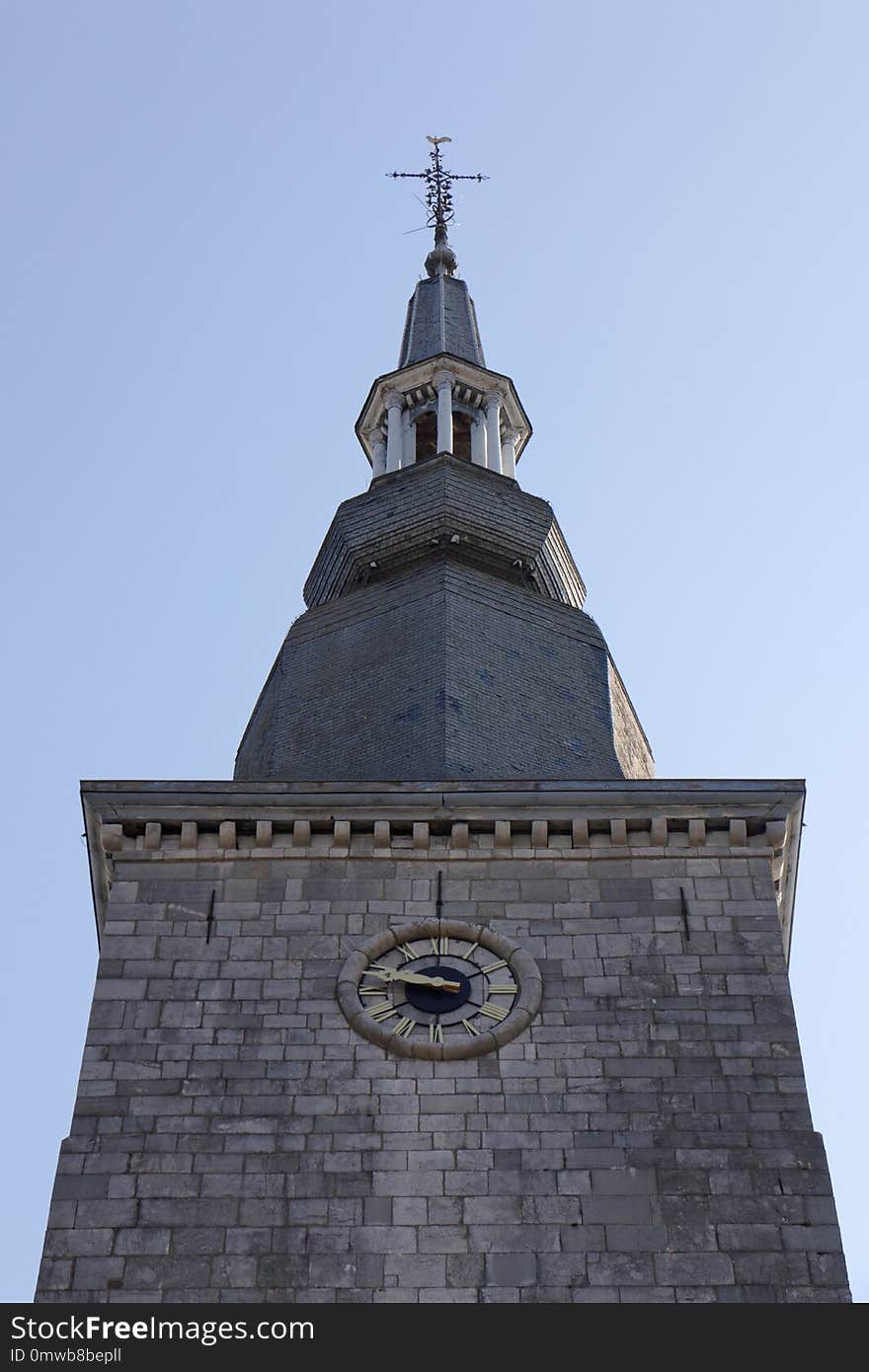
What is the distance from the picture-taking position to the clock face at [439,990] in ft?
68.4

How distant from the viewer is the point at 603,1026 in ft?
69.2

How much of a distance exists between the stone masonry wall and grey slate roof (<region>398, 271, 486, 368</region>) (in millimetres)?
11962

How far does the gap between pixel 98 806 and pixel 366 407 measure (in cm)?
1083

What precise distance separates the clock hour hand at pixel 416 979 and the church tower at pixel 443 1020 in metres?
0.03

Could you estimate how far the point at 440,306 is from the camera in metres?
34.5

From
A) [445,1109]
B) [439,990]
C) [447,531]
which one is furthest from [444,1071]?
[447,531]

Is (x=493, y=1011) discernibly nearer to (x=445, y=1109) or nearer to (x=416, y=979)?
(x=416, y=979)

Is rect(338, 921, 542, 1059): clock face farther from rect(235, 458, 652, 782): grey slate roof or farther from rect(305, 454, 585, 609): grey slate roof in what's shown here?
rect(305, 454, 585, 609): grey slate roof

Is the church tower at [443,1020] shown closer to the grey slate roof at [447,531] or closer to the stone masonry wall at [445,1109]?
the stone masonry wall at [445,1109]

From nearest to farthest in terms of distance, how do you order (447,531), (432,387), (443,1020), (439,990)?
(443,1020) < (439,990) < (447,531) < (432,387)

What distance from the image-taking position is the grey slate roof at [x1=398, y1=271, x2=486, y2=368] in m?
33.1

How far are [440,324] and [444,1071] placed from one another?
15.4 metres

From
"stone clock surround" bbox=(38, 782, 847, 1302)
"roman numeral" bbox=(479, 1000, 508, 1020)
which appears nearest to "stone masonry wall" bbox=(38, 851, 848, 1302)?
"stone clock surround" bbox=(38, 782, 847, 1302)

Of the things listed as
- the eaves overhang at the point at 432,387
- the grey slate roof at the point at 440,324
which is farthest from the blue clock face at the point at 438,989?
the grey slate roof at the point at 440,324
